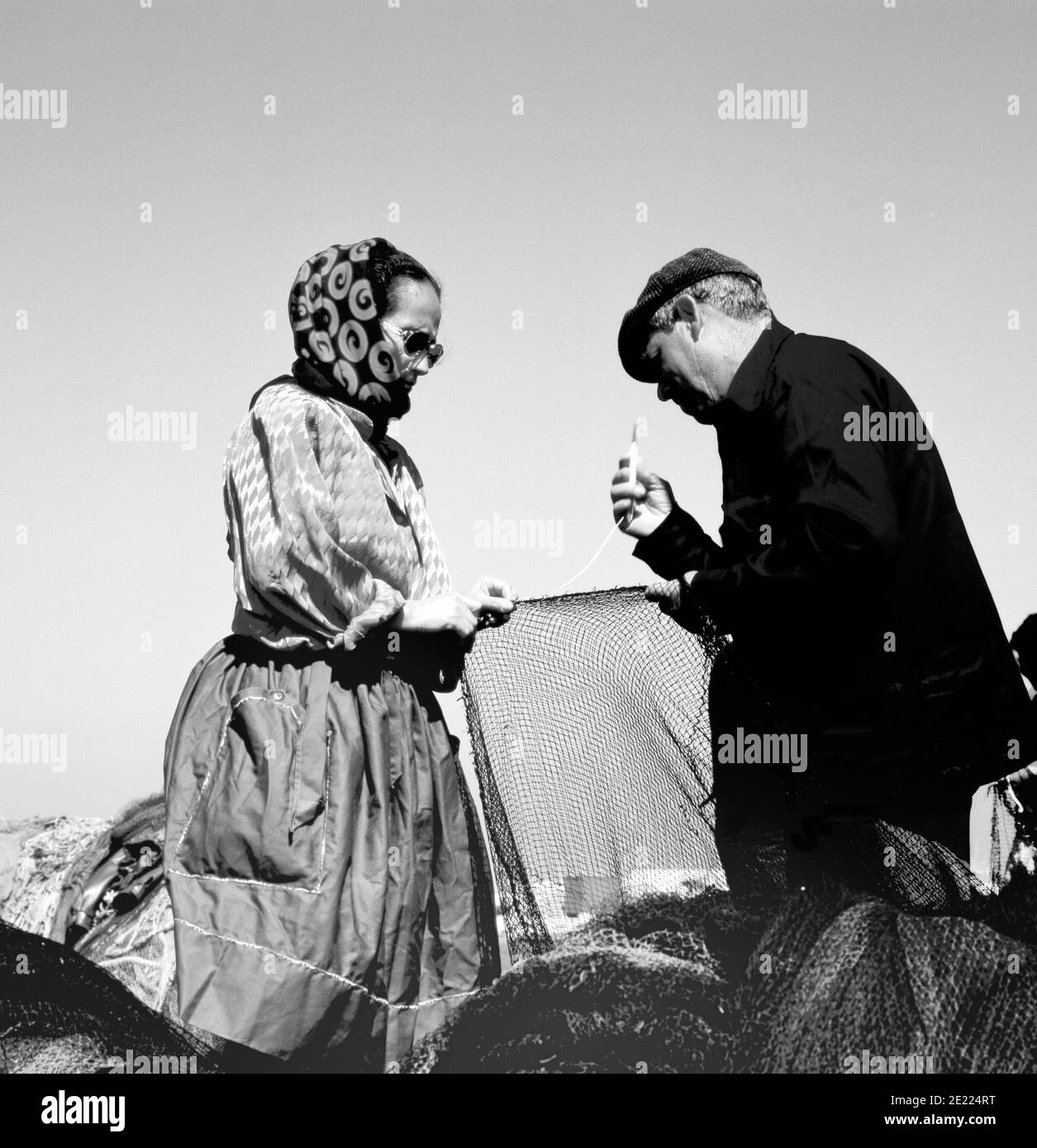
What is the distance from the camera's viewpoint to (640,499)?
9.57 feet

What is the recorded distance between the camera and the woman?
2.46m

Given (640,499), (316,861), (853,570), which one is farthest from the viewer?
(640,499)

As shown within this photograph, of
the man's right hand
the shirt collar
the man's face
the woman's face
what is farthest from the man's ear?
the woman's face

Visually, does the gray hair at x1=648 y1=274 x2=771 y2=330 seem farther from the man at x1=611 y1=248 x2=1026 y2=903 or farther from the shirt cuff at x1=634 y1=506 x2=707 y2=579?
the shirt cuff at x1=634 y1=506 x2=707 y2=579

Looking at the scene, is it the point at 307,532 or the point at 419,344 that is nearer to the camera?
the point at 307,532

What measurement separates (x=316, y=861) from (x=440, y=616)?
0.58 meters

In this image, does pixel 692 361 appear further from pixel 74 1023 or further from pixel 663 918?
pixel 74 1023

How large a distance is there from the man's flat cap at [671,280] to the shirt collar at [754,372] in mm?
183

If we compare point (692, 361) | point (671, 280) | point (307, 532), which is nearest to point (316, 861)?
point (307, 532)

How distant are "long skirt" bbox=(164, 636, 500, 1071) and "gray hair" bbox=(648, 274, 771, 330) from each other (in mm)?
1019

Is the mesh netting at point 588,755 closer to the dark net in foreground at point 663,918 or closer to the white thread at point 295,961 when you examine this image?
the dark net in foreground at point 663,918

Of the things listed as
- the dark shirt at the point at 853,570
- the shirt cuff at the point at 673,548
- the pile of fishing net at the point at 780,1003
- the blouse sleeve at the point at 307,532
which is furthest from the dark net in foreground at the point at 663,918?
the blouse sleeve at the point at 307,532

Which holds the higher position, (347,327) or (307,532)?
(347,327)
